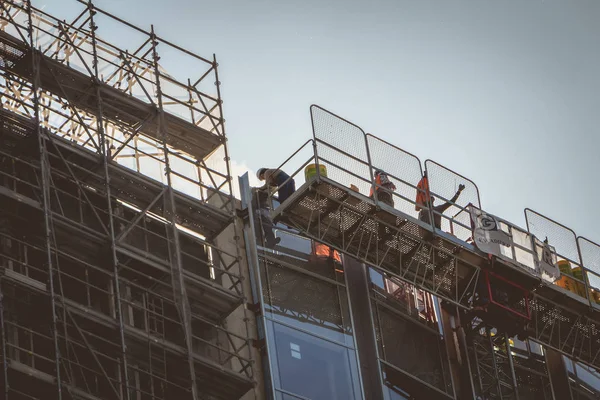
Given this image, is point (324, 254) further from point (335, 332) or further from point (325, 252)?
point (335, 332)

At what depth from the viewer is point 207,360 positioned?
26219mm

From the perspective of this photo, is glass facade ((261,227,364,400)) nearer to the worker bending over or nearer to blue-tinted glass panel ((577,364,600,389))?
the worker bending over

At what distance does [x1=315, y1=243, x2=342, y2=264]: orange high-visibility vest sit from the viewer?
3053 centimetres

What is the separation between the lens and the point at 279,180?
1197 inches

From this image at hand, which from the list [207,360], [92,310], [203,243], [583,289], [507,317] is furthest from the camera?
[583,289]

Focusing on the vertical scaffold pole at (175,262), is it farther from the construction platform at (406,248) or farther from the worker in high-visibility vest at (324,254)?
the worker in high-visibility vest at (324,254)

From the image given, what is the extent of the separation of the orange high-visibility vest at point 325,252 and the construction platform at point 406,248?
97cm

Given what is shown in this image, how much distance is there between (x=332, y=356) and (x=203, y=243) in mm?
3585

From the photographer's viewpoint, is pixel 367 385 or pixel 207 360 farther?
pixel 367 385

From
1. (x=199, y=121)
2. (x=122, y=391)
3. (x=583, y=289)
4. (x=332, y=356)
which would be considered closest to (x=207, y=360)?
(x=122, y=391)

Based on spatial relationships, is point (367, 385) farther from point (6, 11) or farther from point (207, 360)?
point (6, 11)

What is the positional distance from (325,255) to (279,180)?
1916mm

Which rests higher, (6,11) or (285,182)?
(6,11)

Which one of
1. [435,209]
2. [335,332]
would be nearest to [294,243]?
[335,332]
